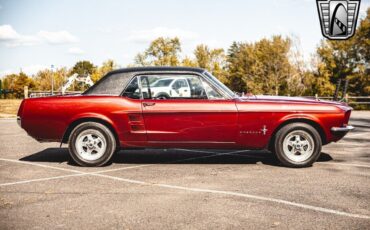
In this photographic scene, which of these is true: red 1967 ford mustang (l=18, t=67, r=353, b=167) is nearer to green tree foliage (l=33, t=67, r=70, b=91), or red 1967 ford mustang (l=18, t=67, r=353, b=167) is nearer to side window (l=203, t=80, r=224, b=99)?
side window (l=203, t=80, r=224, b=99)

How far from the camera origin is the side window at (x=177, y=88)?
6422 millimetres

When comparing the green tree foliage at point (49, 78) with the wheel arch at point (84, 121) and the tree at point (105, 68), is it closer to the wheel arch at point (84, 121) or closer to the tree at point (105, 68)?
the tree at point (105, 68)

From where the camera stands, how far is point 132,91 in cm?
654

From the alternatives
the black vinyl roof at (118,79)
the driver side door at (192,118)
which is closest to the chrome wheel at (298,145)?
the driver side door at (192,118)

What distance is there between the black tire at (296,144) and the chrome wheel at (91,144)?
113 inches

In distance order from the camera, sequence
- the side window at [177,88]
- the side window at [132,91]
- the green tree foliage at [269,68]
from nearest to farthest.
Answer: the side window at [177,88]
the side window at [132,91]
the green tree foliage at [269,68]

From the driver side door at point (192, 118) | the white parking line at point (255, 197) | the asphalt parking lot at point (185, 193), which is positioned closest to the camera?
the asphalt parking lot at point (185, 193)

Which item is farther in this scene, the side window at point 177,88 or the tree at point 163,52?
the tree at point 163,52

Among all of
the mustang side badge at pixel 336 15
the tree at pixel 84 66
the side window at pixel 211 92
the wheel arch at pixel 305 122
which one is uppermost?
the tree at pixel 84 66

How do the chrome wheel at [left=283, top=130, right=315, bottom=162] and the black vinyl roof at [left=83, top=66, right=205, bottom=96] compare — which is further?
the black vinyl roof at [left=83, top=66, right=205, bottom=96]

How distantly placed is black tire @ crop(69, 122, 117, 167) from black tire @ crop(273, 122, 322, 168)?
2714 mm

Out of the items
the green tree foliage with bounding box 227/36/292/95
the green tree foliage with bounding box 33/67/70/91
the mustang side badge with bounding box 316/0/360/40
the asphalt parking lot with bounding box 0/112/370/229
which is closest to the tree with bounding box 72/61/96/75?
the green tree foliage with bounding box 33/67/70/91

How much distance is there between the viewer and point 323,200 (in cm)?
449

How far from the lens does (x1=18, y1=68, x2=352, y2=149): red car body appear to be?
6.31m
